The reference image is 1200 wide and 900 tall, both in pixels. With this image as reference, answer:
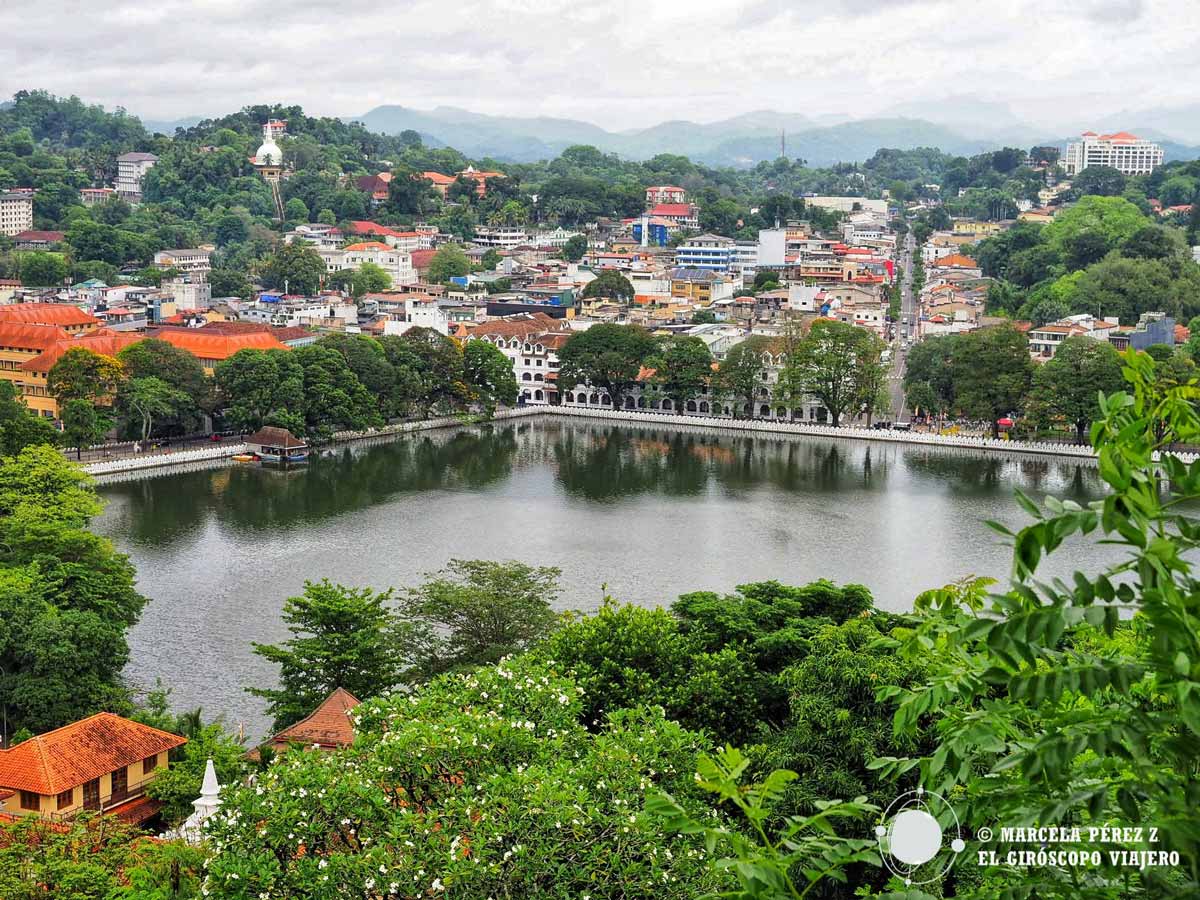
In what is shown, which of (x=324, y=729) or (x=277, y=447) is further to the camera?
(x=277, y=447)

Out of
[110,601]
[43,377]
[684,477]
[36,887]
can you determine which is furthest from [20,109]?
[36,887]

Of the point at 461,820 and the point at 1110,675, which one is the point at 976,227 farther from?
the point at 1110,675

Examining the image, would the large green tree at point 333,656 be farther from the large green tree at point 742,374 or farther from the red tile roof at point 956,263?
the red tile roof at point 956,263

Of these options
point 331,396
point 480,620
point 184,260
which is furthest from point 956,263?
point 480,620

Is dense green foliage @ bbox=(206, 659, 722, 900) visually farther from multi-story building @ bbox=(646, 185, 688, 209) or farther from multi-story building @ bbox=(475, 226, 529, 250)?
multi-story building @ bbox=(646, 185, 688, 209)

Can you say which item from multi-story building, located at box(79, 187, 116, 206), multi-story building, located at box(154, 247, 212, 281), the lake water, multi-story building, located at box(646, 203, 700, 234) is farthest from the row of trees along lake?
multi-story building, located at box(79, 187, 116, 206)

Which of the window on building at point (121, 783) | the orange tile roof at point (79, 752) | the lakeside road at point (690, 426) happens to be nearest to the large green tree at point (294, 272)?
the lakeside road at point (690, 426)
